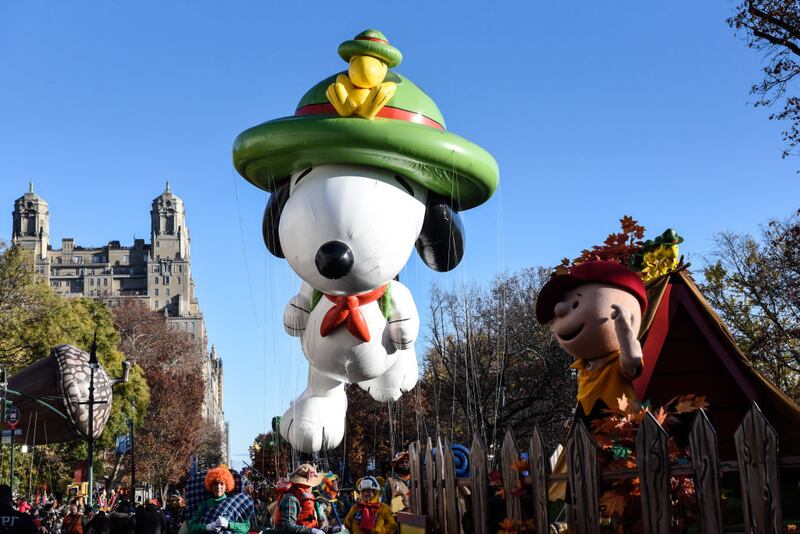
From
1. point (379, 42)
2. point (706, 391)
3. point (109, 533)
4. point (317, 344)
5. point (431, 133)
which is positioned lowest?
point (109, 533)

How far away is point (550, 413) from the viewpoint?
2828 centimetres

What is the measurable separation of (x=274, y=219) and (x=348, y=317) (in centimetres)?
140

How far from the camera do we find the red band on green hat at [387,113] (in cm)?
996

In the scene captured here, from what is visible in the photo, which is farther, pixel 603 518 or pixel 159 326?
pixel 159 326

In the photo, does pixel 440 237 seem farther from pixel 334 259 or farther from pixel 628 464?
pixel 628 464

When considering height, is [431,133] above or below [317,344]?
above

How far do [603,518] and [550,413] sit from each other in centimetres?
2160

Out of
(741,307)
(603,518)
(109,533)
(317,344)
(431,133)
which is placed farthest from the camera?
(741,307)

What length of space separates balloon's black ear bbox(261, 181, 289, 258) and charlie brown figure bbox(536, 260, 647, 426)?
3.81 m

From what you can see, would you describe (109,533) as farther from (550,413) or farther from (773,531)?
(550,413)

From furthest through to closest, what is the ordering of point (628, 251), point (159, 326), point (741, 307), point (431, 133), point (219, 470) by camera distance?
point (159, 326), point (741, 307), point (431, 133), point (628, 251), point (219, 470)

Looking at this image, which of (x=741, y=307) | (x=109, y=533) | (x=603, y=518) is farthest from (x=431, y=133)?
(x=741, y=307)

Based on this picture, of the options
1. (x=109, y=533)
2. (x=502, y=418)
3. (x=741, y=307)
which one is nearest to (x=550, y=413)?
(x=502, y=418)

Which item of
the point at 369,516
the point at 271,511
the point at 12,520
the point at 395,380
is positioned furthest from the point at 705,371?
the point at 12,520
